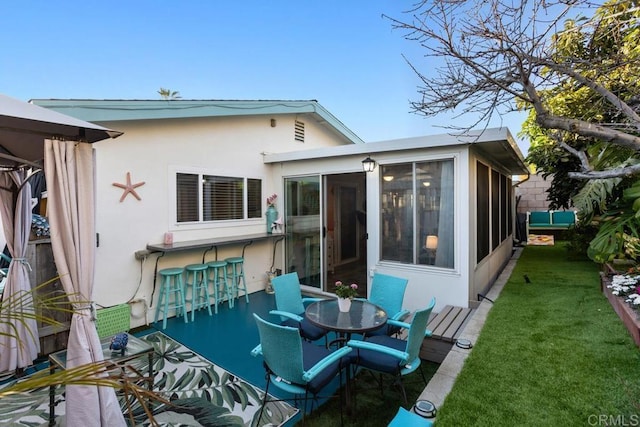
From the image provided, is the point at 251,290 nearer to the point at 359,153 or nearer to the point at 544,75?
the point at 359,153

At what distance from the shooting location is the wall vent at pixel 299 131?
7.93 m

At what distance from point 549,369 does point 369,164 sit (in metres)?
3.54

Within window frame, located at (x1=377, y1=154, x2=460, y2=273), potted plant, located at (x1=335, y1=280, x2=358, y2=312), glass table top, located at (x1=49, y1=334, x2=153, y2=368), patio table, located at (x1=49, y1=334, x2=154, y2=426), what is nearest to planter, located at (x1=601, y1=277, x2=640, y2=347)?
window frame, located at (x1=377, y1=154, x2=460, y2=273)

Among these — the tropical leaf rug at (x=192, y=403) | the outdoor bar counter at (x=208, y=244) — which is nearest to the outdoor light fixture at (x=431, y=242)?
the outdoor bar counter at (x=208, y=244)

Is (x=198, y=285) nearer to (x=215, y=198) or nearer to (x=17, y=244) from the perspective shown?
(x=215, y=198)

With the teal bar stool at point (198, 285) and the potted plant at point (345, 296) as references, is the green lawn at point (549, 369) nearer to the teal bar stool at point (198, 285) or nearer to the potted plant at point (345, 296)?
the potted plant at point (345, 296)

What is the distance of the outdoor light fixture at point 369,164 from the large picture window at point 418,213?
20cm

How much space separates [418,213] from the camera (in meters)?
5.16

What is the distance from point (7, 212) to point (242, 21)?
6.23 meters

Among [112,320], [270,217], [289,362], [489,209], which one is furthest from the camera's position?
[270,217]

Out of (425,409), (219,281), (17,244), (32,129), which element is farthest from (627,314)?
(17,244)

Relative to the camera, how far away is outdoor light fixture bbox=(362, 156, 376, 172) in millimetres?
5422

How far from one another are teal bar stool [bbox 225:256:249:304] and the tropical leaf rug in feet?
7.41

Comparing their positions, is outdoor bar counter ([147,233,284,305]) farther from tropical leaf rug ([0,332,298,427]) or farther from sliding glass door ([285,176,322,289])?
tropical leaf rug ([0,332,298,427])
